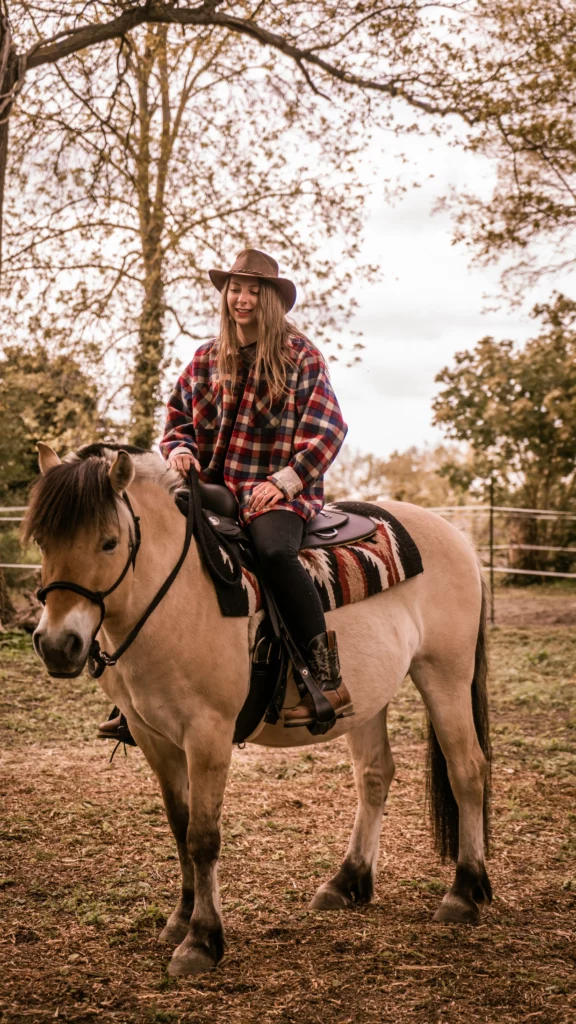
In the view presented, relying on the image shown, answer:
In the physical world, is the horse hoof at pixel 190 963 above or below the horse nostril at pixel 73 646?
below

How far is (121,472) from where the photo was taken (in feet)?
9.23

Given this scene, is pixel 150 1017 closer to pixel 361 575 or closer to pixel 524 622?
pixel 361 575

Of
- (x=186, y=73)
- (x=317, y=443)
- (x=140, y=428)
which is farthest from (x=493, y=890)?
(x=186, y=73)

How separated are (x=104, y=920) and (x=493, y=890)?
1.70m

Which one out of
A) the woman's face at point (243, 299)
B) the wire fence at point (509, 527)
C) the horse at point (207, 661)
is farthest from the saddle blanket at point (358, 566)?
the wire fence at point (509, 527)

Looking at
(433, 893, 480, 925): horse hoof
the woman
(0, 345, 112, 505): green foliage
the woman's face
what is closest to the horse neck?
the woman

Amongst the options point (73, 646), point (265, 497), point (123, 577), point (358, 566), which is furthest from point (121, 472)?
point (358, 566)

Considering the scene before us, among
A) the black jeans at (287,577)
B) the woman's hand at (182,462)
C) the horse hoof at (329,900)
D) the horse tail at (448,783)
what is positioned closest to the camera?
the black jeans at (287,577)

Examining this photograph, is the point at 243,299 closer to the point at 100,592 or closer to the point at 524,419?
the point at 100,592

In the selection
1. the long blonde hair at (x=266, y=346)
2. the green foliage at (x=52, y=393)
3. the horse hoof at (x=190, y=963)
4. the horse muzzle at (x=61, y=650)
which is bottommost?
the horse hoof at (x=190, y=963)

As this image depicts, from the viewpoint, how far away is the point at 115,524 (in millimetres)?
2842

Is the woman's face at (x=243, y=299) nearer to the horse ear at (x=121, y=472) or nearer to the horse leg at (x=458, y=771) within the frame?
the horse ear at (x=121, y=472)

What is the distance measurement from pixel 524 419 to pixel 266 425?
48.6 feet

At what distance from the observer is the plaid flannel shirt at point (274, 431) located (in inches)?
136
